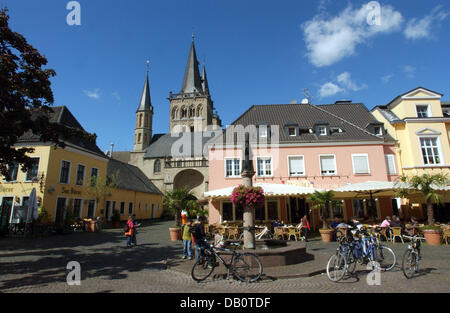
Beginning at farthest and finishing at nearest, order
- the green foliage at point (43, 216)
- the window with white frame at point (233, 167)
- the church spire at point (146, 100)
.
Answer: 1. the church spire at point (146, 100)
2. the window with white frame at point (233, 167)
3. the green foliage at point (43, 216)

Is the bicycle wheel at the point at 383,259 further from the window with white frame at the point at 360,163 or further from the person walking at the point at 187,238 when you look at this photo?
the window with white frame at the point at 360,163

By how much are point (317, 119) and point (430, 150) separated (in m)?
8.16

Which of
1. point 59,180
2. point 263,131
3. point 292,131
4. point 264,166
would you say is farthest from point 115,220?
point 292,131

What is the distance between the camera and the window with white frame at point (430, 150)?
18.8m

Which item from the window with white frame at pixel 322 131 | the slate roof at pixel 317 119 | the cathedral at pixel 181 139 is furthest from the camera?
the cathedral at pixel 181 139

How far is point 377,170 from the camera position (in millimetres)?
18703

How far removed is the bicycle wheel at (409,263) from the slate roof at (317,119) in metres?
13.3

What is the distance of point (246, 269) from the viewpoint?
6523 mm

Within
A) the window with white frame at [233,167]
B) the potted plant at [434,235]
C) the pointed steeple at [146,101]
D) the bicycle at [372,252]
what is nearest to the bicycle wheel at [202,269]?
the bicycle at [372,252]

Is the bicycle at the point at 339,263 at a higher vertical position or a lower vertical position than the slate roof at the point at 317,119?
lower

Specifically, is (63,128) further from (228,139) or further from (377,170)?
(377,170)

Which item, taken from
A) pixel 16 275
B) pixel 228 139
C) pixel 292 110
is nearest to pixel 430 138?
pixel 292 110

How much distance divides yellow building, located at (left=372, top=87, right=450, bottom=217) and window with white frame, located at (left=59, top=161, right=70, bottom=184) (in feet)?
81.9

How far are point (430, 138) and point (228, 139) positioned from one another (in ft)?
48.3
